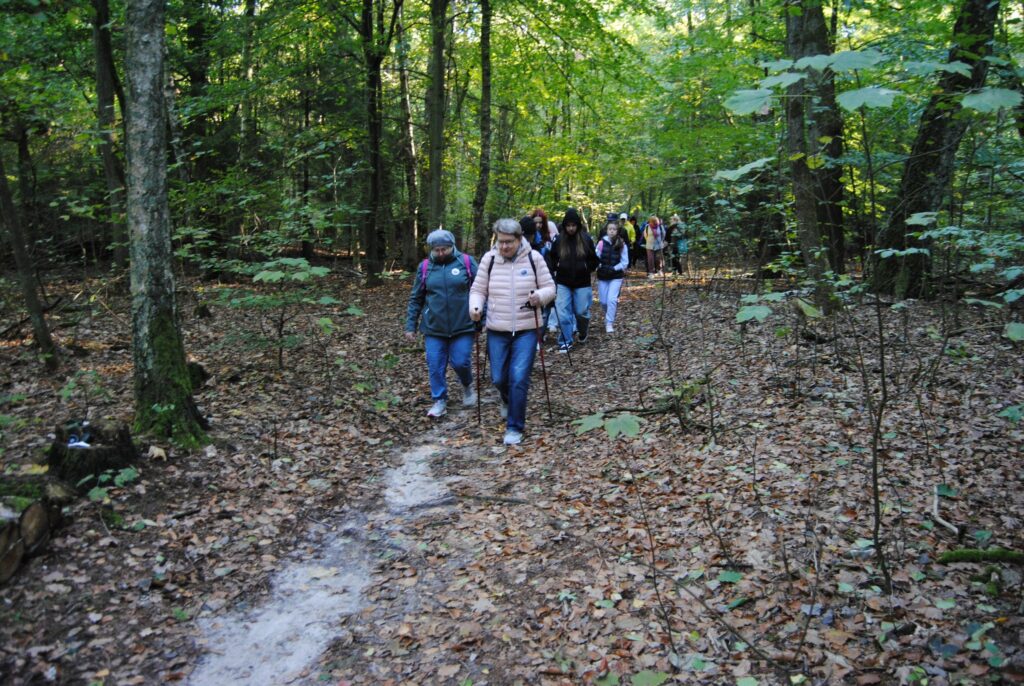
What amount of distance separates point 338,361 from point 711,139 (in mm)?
9273

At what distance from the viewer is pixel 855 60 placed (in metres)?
2.10

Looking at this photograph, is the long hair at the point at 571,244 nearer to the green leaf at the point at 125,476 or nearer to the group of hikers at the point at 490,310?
the group of hikers at the point at 490,310

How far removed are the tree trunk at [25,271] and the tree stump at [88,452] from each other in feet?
11.8

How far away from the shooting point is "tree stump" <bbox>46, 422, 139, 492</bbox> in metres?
4.62

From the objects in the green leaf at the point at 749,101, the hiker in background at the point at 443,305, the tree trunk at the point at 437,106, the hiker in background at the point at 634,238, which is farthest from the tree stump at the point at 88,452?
the hiker in background at the point at 634,238

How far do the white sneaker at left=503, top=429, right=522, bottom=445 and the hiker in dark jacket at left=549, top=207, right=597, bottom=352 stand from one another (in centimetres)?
343

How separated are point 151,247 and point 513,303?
137 inches

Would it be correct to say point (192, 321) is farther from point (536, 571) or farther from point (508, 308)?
point (536, 571)

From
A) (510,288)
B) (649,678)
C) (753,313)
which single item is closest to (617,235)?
(510,288)

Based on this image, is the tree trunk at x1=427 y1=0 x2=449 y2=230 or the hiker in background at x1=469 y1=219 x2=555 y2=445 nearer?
the hiker in background at x1=469 y1=219 x2=555 y2=445

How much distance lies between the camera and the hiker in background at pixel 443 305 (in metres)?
7.36

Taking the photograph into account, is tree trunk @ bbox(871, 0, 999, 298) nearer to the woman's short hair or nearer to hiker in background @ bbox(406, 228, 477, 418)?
the woman's short hair

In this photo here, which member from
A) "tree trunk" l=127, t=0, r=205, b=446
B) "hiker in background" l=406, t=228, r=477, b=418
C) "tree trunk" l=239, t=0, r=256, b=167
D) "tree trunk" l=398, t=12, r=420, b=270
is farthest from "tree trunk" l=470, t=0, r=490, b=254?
"tree trunk" l=127, t=0, r=205, b=446

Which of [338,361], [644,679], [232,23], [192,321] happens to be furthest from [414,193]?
[644,679]
